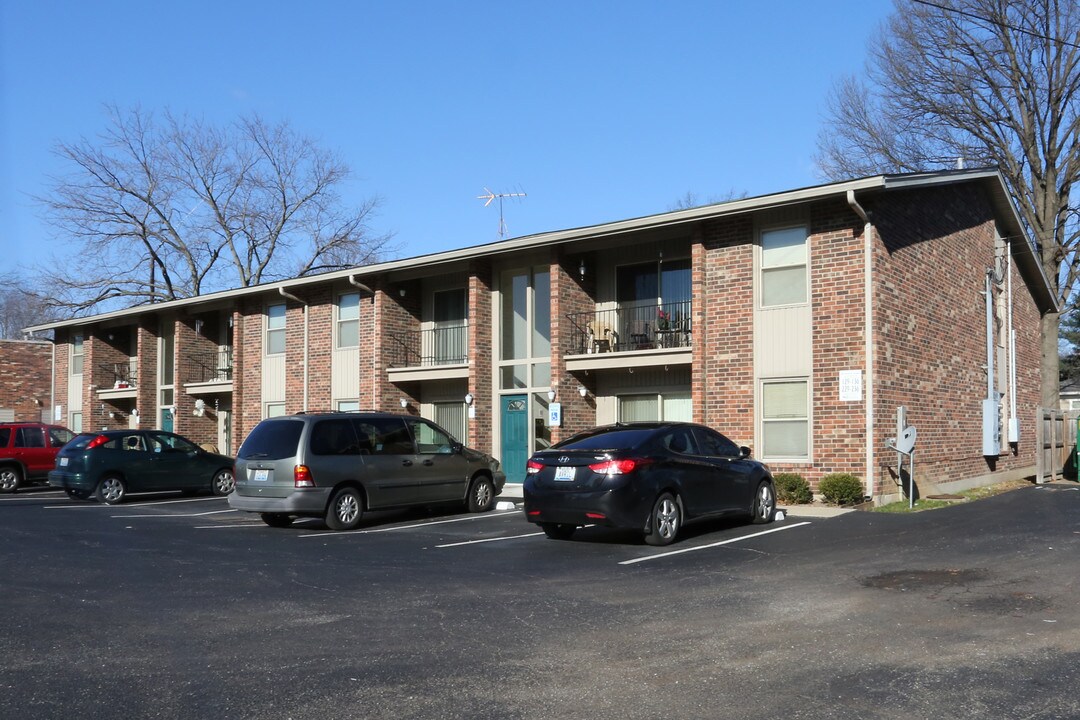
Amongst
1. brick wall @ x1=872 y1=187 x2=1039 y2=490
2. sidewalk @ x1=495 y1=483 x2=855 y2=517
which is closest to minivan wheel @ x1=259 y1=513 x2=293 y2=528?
sidewalk @ x1=495 y1=483 x2=855 y2=517

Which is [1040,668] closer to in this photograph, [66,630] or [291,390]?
[66,630]

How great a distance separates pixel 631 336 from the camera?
20500 millimetres

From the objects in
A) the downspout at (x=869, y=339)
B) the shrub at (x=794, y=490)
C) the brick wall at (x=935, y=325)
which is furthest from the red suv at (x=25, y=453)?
the brick wall at (x=935, y=325)

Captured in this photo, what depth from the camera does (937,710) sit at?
531 cm

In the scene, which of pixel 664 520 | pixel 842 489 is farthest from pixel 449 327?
pixel 664 520

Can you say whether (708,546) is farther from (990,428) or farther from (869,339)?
(990,428)

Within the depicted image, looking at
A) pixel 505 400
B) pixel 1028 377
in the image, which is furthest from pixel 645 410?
pixel 1028 377

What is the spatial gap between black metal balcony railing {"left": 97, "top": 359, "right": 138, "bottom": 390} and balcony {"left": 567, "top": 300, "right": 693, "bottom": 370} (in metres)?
19.6

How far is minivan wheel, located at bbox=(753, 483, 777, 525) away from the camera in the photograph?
1386 centimetres

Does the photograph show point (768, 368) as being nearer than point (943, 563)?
No

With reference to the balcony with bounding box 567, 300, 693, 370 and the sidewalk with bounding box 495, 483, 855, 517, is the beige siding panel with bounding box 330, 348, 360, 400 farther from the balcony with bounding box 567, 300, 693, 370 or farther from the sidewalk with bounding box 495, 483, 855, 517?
the sidewalk with bounding box 495, 483, 855, 517

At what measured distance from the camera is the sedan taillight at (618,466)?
11602 millimetres

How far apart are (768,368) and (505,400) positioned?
678 centimetres

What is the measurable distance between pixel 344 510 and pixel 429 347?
33.4 ft
